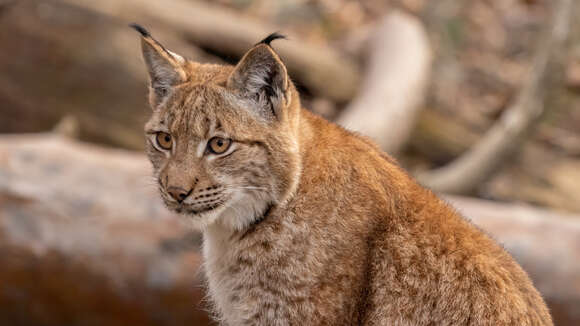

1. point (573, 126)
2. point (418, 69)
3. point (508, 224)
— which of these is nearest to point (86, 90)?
point (418, 69)

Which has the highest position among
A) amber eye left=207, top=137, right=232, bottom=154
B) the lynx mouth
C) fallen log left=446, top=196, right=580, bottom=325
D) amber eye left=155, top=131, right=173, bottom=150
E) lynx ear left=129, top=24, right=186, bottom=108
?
lynx ear left=129, top=24, right=186, bottom=108

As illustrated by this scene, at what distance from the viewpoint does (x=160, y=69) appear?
169 inches

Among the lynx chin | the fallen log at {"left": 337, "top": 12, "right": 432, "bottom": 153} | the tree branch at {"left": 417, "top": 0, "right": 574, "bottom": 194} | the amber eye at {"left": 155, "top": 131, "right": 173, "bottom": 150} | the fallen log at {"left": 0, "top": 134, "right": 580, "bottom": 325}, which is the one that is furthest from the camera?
the tree branch at {"left": 417, "top": 0, "right": 574, "bottom": 194}

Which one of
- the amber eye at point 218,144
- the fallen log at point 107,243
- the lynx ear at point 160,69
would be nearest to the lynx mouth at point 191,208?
the amber eye at point 218,144

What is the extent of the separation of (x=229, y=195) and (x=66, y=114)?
16.8ft

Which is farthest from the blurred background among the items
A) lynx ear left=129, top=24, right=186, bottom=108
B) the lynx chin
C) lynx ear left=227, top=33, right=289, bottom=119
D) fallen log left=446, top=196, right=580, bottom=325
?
lynx ear left=227, top=33, right=289, bottom=119

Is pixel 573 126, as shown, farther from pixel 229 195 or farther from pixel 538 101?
pixel 229 195

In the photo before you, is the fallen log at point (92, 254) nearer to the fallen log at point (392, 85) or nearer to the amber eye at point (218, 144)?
the fallen log at point (392, 85)

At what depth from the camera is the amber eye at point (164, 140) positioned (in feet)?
13.5

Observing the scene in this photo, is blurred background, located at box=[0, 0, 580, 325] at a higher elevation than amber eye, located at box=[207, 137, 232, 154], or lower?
lower

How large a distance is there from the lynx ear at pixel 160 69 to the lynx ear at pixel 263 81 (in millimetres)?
339

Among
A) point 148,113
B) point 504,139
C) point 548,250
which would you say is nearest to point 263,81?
point 548,250

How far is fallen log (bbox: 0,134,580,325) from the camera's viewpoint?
657 centimetres

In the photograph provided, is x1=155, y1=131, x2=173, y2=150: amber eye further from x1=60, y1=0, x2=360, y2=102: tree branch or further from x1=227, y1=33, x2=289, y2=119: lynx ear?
x1=60, y1=0, x2=360, y2=102: tree branch
